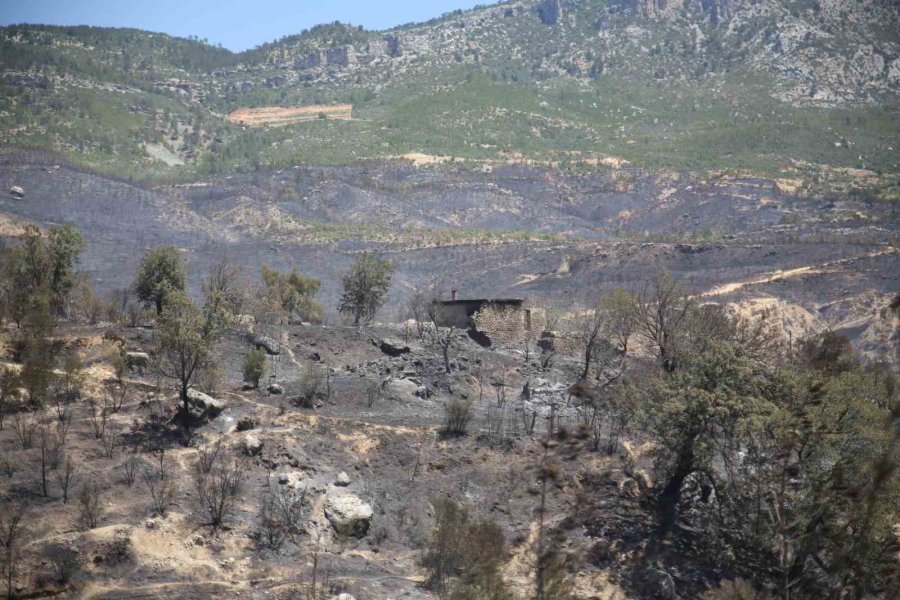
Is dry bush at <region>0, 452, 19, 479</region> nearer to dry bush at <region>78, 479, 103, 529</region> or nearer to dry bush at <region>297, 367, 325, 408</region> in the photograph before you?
dry bush at <region>78, 479, 103, 529</region>

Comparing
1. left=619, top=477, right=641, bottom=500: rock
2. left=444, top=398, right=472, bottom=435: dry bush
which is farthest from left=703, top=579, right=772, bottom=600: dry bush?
left=444, top=398, right=472, bottom=435: dry bush

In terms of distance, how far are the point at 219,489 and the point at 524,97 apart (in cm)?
14934

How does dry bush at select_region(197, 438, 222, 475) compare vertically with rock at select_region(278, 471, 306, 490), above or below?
above

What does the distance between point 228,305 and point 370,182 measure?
8246 centimetres

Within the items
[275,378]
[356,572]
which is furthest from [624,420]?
[275,378]

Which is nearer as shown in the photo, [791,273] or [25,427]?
[25,427]

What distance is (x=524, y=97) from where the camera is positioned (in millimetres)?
170250

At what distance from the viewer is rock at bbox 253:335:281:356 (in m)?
44.8

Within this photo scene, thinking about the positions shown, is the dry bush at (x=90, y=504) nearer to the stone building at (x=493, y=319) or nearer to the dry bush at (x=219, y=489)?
the dry bush at (x=219, y=489)

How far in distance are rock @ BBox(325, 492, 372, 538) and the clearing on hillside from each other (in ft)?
455

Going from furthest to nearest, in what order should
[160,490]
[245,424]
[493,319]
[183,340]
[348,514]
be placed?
[493,319], [245,424], [183,340], [348,514], [160,490]

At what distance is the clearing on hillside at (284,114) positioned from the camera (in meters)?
166

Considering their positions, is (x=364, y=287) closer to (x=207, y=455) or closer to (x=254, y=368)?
(x=254, y=368)

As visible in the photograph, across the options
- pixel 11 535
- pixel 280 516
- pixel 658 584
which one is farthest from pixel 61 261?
pixel 658 584
